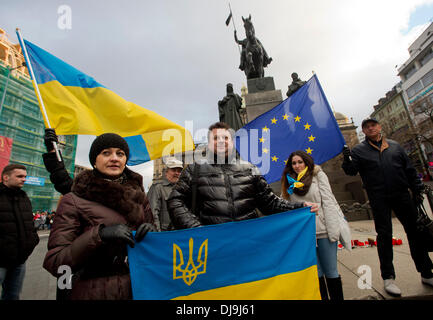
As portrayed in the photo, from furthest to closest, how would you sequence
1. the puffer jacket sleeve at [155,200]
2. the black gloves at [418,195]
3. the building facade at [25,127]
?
1. the building facade at [25,127]
2. the puffer jacket sleeve at [155,200]
3. the black gloves at [418,195]

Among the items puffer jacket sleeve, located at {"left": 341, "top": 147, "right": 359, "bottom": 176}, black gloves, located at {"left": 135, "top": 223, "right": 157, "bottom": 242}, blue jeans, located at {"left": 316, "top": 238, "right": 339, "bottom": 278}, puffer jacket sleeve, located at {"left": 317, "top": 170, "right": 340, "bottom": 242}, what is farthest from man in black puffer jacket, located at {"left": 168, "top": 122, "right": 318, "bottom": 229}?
puffer jacket sleeve, located at {"left": 341, "top": 147, "right": 359, "bottom": 176}

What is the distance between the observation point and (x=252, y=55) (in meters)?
9.11

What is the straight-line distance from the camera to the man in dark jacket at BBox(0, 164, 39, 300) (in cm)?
233

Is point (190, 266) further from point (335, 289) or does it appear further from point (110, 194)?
point (335, 289)

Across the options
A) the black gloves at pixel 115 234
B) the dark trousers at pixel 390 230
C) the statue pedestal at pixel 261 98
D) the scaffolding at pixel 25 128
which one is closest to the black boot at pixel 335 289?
the dark trousers at pixel 390 230

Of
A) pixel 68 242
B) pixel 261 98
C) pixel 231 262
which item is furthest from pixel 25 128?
pixel 231 262

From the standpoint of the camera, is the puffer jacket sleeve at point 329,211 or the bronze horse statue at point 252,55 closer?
the puffer jacket sleeve at point 329,211

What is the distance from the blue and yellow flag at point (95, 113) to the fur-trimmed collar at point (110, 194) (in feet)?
6.08

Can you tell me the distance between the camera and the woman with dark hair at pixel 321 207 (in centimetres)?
210

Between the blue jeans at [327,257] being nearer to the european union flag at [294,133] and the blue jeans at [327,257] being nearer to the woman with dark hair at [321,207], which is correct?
the woman with dark hair at [321,207]

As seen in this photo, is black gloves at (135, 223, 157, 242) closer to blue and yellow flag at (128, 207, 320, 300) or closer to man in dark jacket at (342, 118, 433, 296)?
blue and yellow flag at (128, 207, 320, 300)

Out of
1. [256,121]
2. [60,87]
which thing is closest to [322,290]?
[256,121]
